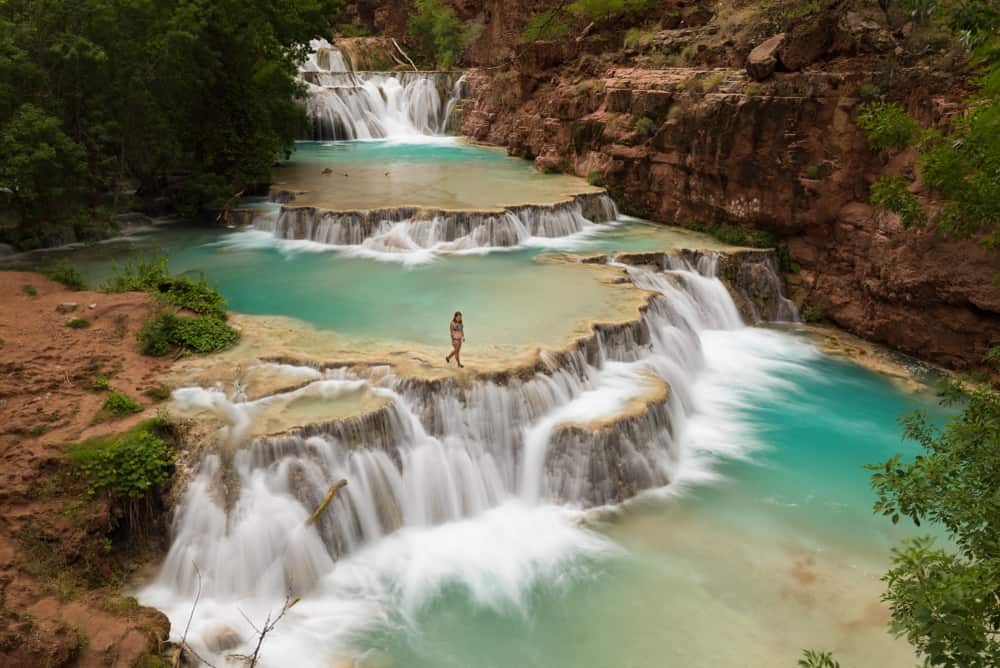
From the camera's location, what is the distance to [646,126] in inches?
802

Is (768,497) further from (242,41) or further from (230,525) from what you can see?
(242,41)

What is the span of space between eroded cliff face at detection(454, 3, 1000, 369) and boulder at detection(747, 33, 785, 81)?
182 millimetres

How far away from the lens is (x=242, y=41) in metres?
19.5

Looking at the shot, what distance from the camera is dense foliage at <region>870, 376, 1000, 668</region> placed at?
3.94 meters

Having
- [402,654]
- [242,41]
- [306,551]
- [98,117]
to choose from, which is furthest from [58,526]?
[242,41]

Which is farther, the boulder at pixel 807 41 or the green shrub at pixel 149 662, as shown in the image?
the boulder at pixel 807 41

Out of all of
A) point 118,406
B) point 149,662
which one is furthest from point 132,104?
point 149,662

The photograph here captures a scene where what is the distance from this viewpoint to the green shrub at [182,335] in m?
10.9

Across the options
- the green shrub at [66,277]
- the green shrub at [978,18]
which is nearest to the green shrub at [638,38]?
the green shrub at [978,18]

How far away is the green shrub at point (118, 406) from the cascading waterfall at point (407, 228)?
8.92m

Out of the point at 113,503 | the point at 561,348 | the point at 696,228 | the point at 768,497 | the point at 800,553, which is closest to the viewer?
the point at 113,503

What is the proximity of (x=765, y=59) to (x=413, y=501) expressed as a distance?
14.0 m

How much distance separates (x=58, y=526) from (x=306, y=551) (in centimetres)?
263

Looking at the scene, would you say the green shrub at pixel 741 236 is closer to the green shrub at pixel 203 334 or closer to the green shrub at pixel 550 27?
A: the green shrub at pixel 203 334
